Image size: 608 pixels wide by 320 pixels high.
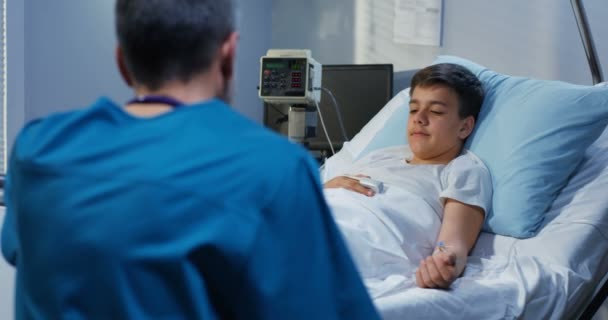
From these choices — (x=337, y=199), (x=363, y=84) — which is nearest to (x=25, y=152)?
(x=337, y=199)

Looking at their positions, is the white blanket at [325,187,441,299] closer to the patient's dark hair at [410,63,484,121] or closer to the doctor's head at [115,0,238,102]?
the patient's dark hair at [410,63,484,121]

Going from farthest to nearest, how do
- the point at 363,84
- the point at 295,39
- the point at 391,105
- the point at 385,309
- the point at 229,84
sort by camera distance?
the point at 295,39 → the point at 363,84 → the point at 391,105 → the point at 385,309 → the point at 229,84

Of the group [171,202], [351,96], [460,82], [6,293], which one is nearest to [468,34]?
[351,96]

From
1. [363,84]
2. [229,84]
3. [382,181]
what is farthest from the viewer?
[363,84]

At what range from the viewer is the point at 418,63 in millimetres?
2941

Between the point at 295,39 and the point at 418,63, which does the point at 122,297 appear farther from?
the point at 295,39

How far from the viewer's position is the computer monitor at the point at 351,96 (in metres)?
2.85

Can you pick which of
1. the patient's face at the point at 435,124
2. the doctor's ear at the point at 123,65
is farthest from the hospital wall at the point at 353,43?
the doctor's ear at the point at 123,65

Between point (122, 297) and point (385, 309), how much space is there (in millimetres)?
821

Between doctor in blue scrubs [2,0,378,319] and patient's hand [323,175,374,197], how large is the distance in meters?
1.15

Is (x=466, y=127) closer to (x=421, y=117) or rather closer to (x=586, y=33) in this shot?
(x=421, y=117)

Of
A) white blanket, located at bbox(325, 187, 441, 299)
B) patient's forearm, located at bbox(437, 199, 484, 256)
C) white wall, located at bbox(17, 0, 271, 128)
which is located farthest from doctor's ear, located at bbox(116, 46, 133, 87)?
white wall, located at bbox(17, 0, 271, 128)

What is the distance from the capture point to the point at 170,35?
66 centimetres

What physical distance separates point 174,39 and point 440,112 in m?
1.39
